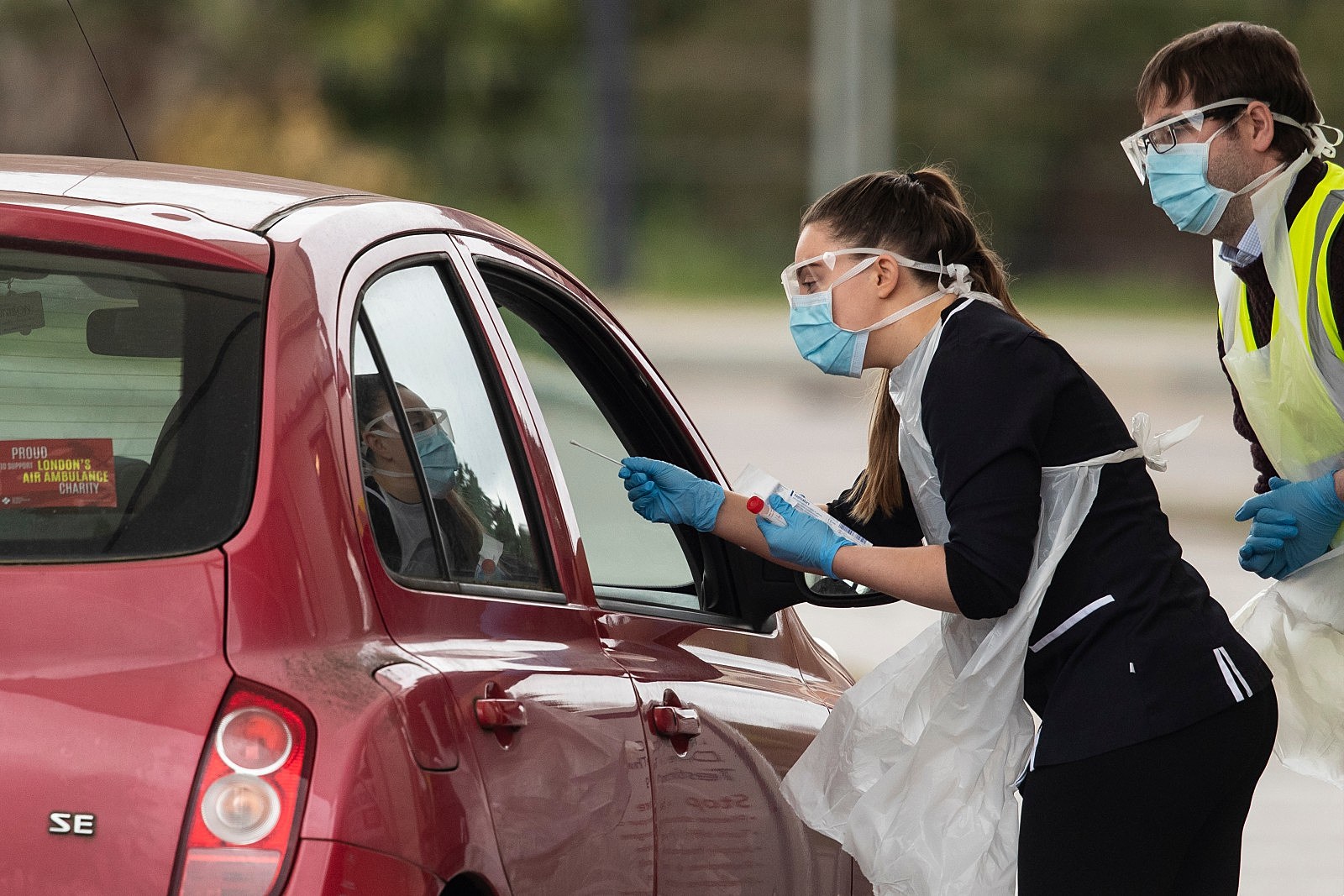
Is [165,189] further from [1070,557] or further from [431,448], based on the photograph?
[1070,557]

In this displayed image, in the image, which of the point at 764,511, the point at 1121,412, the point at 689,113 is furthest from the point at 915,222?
the point at 689,113

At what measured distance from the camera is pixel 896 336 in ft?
10.2

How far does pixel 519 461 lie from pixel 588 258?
77.7 ft

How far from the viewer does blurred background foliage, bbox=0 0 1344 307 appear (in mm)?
27094

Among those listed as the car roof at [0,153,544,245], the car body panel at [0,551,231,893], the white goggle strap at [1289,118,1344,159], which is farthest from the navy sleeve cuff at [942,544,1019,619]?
the white goggle strap at [1289,118,1344,159]

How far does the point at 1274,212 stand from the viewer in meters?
3.52

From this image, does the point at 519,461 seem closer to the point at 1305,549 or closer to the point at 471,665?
the point at 471,665

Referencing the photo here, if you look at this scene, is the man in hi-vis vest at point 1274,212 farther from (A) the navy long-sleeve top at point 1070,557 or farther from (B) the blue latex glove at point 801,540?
(B) the blue latex glove at point 801,540

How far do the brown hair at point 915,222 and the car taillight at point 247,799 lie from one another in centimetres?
142

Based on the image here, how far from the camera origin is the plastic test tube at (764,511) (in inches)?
123

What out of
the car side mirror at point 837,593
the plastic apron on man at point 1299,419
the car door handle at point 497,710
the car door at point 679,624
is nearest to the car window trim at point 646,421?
the car door at point 679,624

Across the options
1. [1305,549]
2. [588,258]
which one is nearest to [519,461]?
[1305,549]

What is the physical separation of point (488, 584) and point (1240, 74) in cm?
178

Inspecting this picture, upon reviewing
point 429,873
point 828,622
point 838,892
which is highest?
point 429,873
